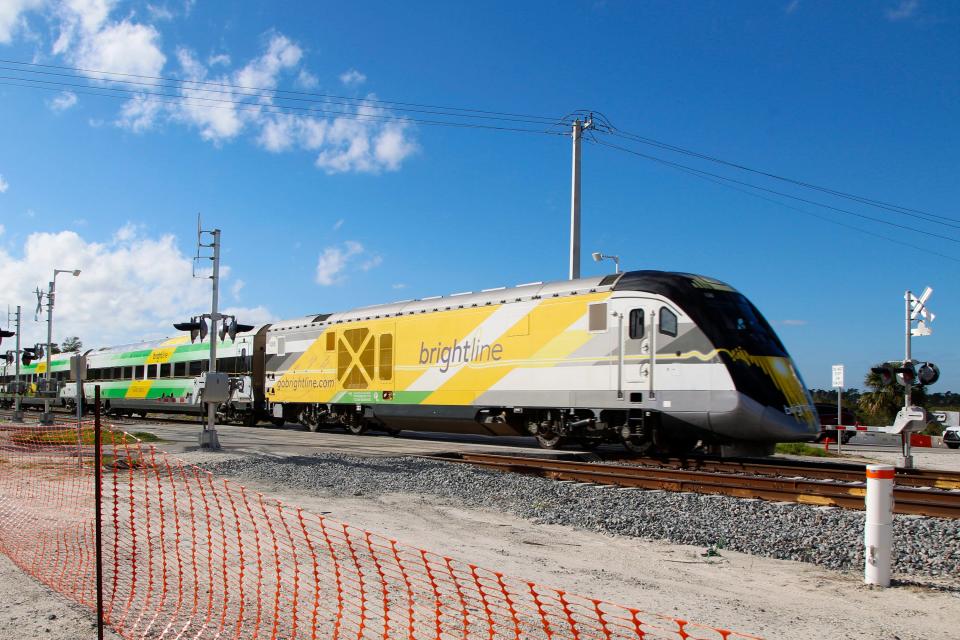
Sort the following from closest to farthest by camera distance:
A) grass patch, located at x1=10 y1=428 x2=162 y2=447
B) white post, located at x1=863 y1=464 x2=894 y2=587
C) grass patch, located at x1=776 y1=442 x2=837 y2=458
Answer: white post, located at x1=863 y1=464 x2=894 y2=587 < grass patch, located at x1=10 y1=428 x2=162 y2=447 < grass patch, located at x1=776 y1=442 x2=837 y2=458

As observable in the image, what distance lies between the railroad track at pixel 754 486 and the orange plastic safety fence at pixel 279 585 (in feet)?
15.3

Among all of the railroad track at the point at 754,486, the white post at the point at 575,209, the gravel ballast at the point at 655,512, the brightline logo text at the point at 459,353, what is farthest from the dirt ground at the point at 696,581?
the white post at the point at 575,209

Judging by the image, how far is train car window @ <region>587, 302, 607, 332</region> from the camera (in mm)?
15919

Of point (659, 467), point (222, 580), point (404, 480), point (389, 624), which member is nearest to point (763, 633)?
point (389, 624)

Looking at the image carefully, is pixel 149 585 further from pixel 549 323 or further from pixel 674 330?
pixel 549 323

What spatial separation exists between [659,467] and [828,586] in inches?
315

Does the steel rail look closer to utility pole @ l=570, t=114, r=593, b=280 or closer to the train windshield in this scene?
the train windshield

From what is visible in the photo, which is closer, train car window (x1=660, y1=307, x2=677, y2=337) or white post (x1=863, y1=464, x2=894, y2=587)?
white post (x1=863, y1=464, x2=894, y2=587)

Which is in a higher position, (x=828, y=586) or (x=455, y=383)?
(x=455, y=383)

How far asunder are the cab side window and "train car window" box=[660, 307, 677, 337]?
46cm

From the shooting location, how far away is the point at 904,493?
33.0 feet

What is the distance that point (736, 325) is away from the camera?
14.6m

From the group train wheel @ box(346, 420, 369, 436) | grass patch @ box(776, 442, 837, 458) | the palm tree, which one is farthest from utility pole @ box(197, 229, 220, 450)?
the palm tree

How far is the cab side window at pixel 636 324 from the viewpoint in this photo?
1528cm
